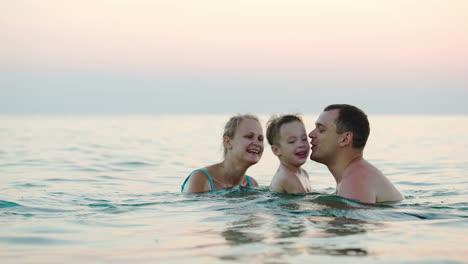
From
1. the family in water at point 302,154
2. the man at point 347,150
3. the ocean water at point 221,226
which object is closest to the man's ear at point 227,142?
the family in water at point 302,154

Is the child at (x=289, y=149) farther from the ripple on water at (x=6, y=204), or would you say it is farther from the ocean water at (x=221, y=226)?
the ripple on water at (x=6, y=204)

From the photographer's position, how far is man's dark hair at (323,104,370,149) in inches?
286

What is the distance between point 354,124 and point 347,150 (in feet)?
1.01

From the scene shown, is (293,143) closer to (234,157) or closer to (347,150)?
(347,150)

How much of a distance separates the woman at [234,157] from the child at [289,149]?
40cm

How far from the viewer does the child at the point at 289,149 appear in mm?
8086

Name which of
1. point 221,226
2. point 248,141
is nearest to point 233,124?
point 248,141

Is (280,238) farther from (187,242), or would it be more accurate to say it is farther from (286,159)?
(286,159)

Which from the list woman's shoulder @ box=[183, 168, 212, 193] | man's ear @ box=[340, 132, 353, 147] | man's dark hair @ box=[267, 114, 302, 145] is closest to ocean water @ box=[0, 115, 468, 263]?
woman's shoulder @ box=[183, 168, 212, 193]

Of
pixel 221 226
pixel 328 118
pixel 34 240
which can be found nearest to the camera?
pixel 34 240

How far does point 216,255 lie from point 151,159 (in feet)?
45.3

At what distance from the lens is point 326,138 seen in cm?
732

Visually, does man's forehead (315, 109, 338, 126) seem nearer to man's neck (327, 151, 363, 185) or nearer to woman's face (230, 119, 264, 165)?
man's neck (327, 151, 363, 185)

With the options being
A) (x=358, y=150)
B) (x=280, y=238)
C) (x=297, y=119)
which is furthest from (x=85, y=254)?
(x=297, y=119)
